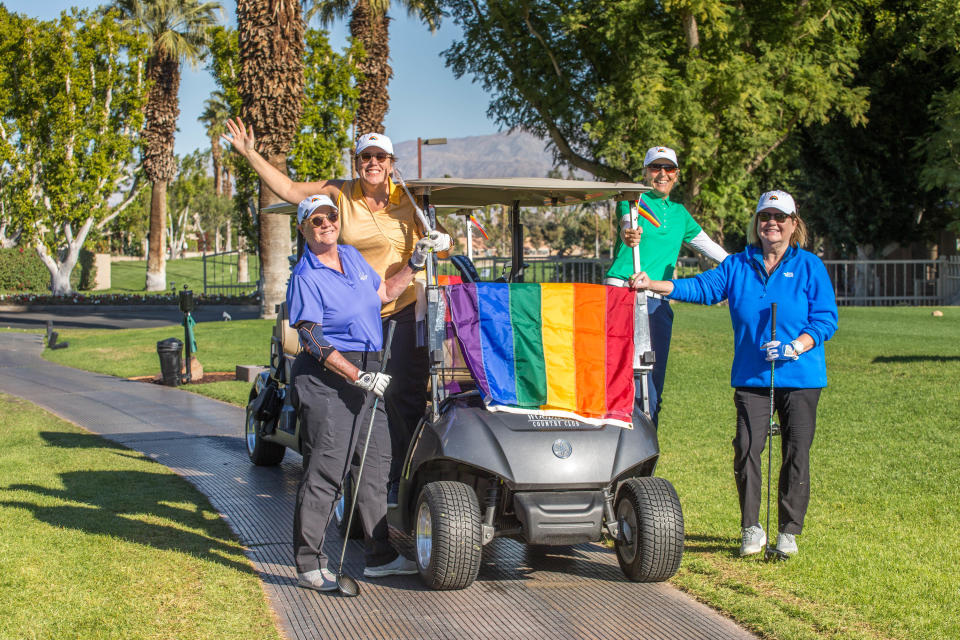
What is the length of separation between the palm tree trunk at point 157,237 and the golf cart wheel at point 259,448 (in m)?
39.3

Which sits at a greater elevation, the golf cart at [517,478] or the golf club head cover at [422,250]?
the golf club head cover at [422,250]

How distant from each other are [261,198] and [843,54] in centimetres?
1550

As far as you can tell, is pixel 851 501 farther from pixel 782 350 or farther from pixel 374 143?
pixel 374 143

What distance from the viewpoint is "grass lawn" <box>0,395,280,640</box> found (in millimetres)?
4582

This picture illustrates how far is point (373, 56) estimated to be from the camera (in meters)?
32.3

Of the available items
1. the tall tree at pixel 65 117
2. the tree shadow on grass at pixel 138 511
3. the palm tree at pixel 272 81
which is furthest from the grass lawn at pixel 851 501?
the tall tree at pixel 65 117

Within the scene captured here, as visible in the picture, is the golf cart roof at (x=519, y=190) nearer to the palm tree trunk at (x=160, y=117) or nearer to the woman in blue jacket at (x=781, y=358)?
the woman in blue jacket at (x=781, y=358)

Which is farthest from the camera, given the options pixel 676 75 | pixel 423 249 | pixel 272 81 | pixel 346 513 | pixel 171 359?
pixel 676 75

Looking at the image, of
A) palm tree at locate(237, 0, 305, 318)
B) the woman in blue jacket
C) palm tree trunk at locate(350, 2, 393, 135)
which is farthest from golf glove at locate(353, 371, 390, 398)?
palm tree trunk at locate(350, 2, 393, 135)

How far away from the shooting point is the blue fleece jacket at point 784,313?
553 centimetres

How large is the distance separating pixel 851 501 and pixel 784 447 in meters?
1.57

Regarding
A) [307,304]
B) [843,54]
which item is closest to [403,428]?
[307,304]

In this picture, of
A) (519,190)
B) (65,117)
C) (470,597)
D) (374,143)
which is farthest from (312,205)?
(65,117)

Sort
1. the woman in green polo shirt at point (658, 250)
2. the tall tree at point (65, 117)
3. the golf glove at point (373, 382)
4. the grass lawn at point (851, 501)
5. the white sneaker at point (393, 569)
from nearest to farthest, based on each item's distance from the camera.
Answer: the grass lawn at point (851, 501) < the golf glove at point (373, 382) < the white sneaker at point (393, 569) < the woman in green polo shirt at point (658, 250) < the tall tree at point (65, 117)
